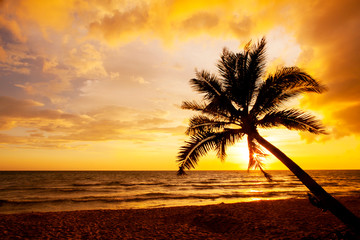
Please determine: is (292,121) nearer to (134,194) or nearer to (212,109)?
(212,109)

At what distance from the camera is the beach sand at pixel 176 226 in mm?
8547

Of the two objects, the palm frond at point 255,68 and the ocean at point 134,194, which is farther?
the ocean at point 134,194

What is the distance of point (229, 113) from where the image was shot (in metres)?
7.67

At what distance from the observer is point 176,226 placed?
10.1m

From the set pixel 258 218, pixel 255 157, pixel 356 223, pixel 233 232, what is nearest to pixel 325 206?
pixel 356 223

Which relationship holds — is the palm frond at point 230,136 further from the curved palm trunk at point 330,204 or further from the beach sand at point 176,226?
the beach sand at point 176,226

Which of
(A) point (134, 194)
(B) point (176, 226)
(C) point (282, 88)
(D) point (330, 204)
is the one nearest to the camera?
(D) point (330, 204)

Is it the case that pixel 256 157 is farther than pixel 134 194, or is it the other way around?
pixel 134 194

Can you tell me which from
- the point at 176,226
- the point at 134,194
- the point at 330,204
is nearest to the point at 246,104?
the point at 330,204

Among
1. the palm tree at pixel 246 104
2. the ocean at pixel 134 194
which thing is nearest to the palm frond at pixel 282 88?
the palm tree at pixel 246 104

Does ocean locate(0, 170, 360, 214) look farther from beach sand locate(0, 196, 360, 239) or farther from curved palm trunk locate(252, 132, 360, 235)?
curved palm trunk locate(252, 132, 360, 235)

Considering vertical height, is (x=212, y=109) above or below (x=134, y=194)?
above

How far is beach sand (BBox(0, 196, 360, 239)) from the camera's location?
28.0 ft

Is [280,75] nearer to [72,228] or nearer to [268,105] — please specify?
[268,105]
